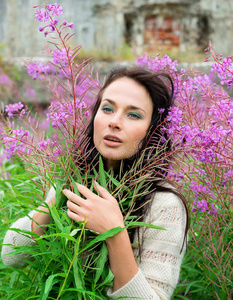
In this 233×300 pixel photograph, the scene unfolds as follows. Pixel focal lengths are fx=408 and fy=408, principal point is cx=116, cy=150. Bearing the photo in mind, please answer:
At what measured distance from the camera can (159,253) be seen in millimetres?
1533

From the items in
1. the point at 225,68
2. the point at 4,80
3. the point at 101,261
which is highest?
the point at 225,68

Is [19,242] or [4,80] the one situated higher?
[19,242]

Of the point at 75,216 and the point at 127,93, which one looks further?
the point at 127,93

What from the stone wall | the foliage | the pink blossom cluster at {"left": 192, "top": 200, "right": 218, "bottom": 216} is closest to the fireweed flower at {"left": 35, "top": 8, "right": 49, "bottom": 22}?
the foliage

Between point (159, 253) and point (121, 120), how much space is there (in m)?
0.53

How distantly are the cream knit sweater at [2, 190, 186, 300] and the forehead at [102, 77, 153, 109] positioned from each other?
385mm

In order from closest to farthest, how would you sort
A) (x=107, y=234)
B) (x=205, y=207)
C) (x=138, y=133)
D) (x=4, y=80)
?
(x=107, y=234)
(x=138, y=133)
(x=205, y=207)
(x=4, y=80)

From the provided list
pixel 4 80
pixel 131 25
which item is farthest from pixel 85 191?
pixel 131 25

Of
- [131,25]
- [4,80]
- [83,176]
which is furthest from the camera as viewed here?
[131,25]

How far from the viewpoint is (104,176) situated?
144 centimetres

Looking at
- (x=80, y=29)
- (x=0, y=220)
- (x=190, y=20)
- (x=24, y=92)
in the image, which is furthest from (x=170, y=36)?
(x=0, y=220)

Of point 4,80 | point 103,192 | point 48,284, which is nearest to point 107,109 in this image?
point 103,192

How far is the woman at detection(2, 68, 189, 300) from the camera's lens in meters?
1.37

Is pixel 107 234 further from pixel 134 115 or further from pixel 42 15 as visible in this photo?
pixel 42 15
